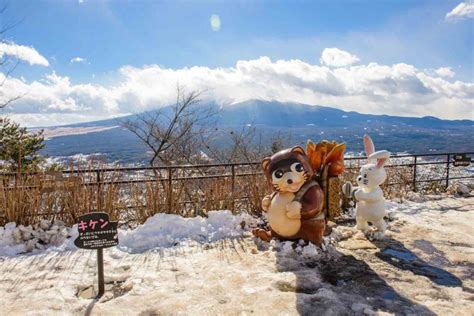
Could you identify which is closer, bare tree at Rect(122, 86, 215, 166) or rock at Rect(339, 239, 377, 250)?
rock at Rect(339, 239, 377, 250)

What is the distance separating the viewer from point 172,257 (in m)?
4.60

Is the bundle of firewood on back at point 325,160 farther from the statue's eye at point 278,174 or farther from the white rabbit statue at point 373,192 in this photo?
the statue's eye at point 278,174

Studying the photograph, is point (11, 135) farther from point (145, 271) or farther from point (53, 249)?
point (145, 271)

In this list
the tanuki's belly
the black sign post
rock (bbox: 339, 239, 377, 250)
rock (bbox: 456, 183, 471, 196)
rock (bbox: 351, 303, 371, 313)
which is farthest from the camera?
rock (bbox: 456, 183, 471, 196)

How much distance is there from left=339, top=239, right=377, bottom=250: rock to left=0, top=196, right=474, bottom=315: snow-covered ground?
15mm

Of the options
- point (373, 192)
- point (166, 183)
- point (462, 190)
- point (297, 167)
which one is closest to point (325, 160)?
point (297, 167)

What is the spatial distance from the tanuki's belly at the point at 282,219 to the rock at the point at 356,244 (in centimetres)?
93

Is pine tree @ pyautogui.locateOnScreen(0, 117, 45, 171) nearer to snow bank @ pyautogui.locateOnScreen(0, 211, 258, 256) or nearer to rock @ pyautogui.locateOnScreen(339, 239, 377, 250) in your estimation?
snow bank @ pyautogui.locateOnScreen(0, 211, 258, 256)

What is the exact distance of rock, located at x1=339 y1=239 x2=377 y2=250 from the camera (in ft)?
16.5

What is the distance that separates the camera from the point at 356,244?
5.15 m

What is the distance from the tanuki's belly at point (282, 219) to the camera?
15.6 feet

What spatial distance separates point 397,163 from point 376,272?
624 centimetres

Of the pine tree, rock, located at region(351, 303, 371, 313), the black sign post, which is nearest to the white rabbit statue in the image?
rock, located at region(351, 303, 371, 313)

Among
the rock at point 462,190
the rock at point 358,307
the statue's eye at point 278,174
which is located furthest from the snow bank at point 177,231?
the rock at point 462,190
